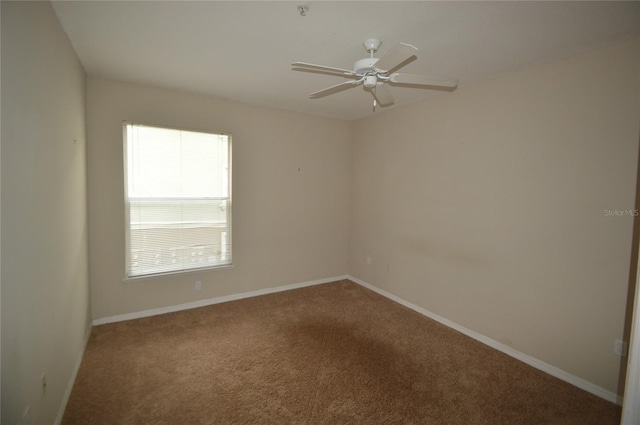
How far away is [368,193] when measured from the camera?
4.57m

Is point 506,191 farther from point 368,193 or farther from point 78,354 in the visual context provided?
point 78,354

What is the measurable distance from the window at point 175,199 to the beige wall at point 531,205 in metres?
2.45

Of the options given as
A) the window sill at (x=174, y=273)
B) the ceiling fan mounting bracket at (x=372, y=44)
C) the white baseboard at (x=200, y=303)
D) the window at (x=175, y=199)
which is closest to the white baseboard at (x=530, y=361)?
the white baseboard at (x=200, y=303)

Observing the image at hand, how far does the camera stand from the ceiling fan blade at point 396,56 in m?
1.51

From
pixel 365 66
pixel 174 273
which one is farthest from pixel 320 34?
pixel 174 273

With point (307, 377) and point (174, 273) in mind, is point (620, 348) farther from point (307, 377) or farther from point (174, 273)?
point (174, 273)

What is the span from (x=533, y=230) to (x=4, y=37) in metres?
3.71

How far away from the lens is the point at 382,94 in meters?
2.31

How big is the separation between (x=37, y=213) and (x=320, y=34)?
2120 mm

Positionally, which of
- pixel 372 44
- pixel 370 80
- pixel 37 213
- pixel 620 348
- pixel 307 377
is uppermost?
pixel 372 44

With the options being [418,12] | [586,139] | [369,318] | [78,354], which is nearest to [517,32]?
[418,12]

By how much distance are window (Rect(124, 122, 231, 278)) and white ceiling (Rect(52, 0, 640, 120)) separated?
79 cm

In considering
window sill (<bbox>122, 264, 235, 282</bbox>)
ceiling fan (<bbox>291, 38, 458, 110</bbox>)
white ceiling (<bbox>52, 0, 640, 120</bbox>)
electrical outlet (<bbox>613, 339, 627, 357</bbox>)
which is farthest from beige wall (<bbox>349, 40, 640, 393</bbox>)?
window sill (<bbox>122, 264, 235, 282</bbox>)

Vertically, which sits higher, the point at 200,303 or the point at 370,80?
the point at 370,80
